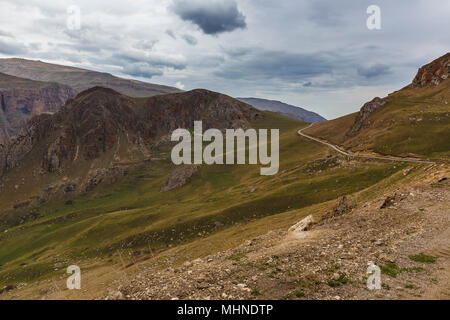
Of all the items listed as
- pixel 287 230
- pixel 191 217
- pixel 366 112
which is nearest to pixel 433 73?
pixel 366 112

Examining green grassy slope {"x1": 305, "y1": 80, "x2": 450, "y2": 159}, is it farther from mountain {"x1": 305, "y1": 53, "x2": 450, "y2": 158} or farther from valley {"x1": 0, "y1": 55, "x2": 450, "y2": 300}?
valley {"x1": 0, "y1": 55, "x2": 450, "y2": 300}

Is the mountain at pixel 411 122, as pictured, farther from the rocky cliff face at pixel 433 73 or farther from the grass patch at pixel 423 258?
the grass patch at pixel 423 258

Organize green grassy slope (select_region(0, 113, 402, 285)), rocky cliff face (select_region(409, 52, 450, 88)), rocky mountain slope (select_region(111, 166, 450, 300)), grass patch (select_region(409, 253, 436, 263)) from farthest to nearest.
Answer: rocky cliff face (select_region(409, 52, 450, 88)) → green grassy slope (select_region(0, 113, 402, 285)) → grass patch (select_region(409, 253, 436, 263)) → rocky mountain slope (select_region(111, 166, 450, 300))

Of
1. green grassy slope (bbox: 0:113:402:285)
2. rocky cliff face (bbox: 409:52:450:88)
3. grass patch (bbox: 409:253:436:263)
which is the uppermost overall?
rocky cliff face (bbox: 409:52:450:88)

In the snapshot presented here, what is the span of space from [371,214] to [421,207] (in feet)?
15.4

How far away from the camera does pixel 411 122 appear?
279 ft

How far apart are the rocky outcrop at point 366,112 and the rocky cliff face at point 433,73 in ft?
84.4

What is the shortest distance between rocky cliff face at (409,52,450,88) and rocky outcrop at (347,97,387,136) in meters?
25.7

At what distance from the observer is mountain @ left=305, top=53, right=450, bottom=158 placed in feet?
233

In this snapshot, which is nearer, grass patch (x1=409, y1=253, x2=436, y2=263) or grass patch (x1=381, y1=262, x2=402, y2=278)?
grass patch (x1=381, y1=262, x2=402, y2=278)

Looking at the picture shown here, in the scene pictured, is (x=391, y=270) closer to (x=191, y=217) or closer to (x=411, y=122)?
(x=191, y=217)

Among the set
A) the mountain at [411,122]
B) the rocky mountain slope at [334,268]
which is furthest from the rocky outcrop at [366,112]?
the rocky mountain slope at [334,268]

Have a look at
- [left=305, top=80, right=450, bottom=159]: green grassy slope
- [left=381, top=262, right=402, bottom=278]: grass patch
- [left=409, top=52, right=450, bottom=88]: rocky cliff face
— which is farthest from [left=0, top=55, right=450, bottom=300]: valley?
[left=409, top=52, right=450, bottom=88]: rocky cliff face

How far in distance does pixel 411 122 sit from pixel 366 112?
31.3 meters
